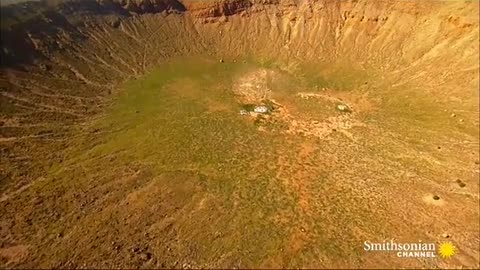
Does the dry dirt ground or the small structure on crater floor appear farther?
the small structure on crater floor

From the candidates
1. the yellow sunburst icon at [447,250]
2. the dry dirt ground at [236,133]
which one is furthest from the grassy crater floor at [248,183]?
the yellow sunburst icon at [447,250]

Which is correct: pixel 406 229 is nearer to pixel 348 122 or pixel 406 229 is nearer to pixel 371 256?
pixel 371 256

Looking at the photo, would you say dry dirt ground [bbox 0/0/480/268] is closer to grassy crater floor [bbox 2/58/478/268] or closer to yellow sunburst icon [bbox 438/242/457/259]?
grassy crater floor [bbox 2/58/478/268]

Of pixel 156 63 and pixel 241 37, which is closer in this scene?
pixel 156 63

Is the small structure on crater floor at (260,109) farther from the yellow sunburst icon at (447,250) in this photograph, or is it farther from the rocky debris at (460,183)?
the yellow sunburst icon at (447,250)

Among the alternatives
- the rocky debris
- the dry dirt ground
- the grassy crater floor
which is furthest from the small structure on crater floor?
the rocky debris

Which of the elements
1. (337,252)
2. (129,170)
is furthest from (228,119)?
(337,252)
